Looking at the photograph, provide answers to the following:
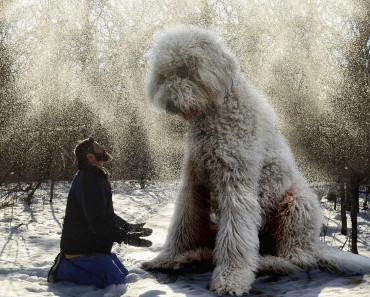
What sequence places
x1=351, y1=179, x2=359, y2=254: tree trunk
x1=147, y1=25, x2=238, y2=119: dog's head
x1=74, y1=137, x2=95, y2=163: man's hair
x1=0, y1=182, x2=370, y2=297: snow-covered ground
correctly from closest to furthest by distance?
x1=0, y1=182, x2=370, y2=297: snow-covered ground, x1=147, y1=25, x2=238, y2=119: dog's head, x1=74, y1=137, x2=95, y2=163: man's hair, x1=351, y1=179, x2=359, y2=254: tree trunk

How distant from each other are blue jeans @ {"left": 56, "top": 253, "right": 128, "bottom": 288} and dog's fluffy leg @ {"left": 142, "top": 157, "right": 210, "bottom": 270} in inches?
16.3

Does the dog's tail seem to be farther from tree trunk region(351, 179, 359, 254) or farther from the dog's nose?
tree trunk region(351, 179, 359, 254)

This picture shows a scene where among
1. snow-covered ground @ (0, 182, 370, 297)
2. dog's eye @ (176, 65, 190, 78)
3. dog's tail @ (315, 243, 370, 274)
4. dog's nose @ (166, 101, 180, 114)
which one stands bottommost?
snow-covered ground @ (0, 182, 370, 297)

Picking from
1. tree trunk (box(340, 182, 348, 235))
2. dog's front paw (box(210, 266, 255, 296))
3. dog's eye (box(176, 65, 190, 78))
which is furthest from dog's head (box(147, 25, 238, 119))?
tree trunk (box(340, 182, 348, 235))

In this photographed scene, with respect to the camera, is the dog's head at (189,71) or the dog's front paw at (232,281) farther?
the dog's head at (189,71)

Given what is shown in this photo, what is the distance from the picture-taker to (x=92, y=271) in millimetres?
3193

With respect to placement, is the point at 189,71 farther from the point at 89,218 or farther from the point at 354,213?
the point at 354,213

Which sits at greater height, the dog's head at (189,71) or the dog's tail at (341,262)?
the dog's head at (189,71)

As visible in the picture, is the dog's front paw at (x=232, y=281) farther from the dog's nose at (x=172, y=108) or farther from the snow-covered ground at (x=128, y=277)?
the dog's nose at (x=172, y=108)

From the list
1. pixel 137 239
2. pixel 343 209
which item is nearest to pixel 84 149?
pixel 137 239

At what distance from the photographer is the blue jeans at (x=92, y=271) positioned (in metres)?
3.15

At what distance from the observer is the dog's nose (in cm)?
303

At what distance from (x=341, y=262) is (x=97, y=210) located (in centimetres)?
187

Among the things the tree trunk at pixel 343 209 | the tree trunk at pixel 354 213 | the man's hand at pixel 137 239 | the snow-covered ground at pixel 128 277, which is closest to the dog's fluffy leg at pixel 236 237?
the snow-covered ground at pixel 128 277
